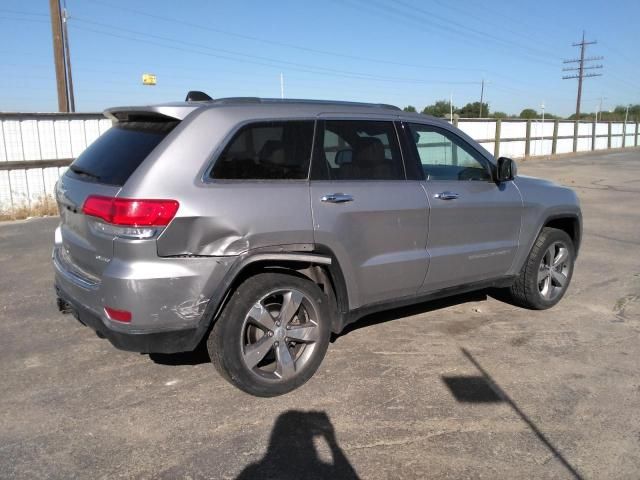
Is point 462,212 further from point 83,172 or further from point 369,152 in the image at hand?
point 83,172

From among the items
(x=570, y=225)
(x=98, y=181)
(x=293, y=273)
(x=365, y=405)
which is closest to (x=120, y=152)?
(x=98, y=181)

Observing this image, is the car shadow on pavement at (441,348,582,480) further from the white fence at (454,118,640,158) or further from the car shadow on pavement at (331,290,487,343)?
the white fence at (454,118,640,158)

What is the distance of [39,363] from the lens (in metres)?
4.04

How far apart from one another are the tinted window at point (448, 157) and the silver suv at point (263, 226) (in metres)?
0.01

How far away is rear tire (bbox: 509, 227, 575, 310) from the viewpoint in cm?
507

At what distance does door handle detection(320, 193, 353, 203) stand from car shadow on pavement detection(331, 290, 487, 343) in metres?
1.37

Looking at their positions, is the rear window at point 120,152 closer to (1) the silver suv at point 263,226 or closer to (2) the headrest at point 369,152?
(1) the silver suv at point 263,226

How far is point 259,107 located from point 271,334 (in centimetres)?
143

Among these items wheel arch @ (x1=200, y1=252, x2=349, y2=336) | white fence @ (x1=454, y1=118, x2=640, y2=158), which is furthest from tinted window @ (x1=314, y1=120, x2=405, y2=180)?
white fence @ (x1=454, y1=118, x2=640, y2=158)

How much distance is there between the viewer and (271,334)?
3504 mm

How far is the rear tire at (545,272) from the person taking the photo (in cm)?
507

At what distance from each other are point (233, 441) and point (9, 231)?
7.63m

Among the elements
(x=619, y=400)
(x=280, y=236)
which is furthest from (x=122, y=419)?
(x=619, y=400)

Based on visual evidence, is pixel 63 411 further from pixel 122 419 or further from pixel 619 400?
pixel 619 400
